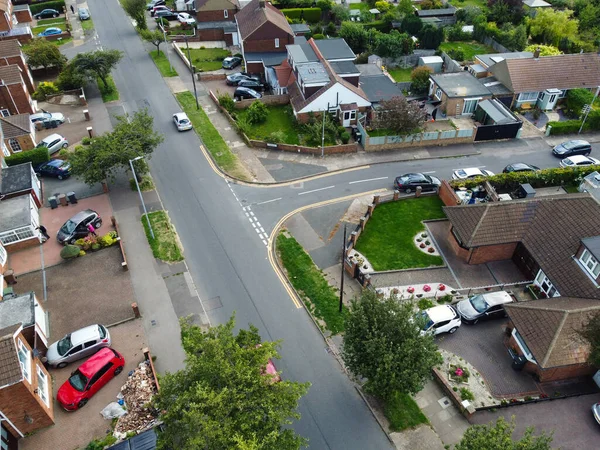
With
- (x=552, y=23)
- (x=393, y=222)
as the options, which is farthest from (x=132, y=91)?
(x=552, y=23)

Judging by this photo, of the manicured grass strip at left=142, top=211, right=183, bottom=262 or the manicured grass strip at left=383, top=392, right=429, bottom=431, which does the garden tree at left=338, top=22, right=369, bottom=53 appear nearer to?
the manicured grass strip at left=142, top=211, right=183, bottom=262

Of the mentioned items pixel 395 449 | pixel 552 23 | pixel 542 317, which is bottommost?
pixel 395 449

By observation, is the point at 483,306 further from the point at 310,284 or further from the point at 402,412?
the point at 310,284

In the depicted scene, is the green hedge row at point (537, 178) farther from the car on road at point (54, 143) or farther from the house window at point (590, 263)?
the car on road at point (54, 143)

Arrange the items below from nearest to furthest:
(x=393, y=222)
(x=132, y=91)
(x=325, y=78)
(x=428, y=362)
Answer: (x=428, y=362) < (x=393, y=222) < (x=325, y=78) < (x=132, y=91)

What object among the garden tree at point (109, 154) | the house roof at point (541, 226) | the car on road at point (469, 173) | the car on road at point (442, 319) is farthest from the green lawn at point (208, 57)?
the car on road at point (442, 319)

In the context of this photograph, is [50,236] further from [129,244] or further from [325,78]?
[325,78]

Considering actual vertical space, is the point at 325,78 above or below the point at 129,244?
above
